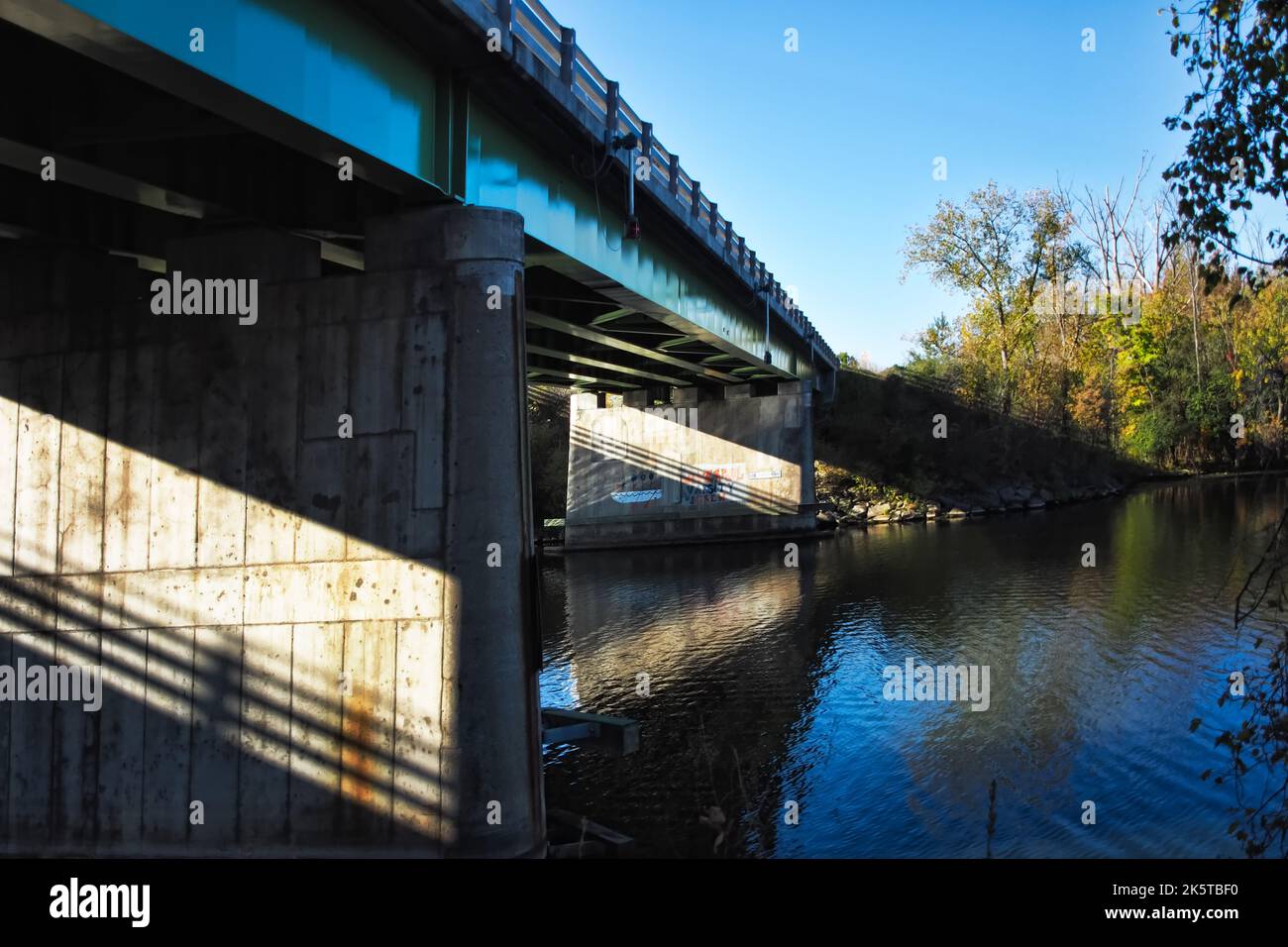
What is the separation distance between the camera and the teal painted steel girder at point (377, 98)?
24.8ft

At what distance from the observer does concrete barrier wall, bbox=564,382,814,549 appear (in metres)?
45.2

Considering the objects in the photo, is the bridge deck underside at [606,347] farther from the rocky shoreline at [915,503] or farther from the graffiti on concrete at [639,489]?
the rocky shoreline at [915,503]

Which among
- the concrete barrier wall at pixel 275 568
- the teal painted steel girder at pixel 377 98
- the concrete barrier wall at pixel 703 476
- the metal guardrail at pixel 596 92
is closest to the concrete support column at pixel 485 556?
the concrete barrier wall at pixel 275 568

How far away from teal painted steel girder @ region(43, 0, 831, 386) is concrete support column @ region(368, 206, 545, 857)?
1155mm

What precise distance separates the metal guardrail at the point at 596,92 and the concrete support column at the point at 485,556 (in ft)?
10.5

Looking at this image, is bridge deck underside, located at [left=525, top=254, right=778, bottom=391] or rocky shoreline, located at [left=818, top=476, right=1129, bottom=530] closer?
bridge deck underside, located at [left=525, top=254, right=778, bottom=391]

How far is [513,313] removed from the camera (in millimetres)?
10203

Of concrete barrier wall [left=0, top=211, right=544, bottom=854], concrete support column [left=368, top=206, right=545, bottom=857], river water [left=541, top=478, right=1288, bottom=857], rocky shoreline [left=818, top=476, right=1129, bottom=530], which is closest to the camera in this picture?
Answer: concrete support column [left=368, top=206, right=545, bottom=857]

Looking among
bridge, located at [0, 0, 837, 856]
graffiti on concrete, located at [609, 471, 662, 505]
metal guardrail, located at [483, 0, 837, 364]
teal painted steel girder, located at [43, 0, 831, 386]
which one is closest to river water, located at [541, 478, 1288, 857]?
Answer: bridge, located at [0, 0, 837, 856]

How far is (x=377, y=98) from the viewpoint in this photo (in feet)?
32.7

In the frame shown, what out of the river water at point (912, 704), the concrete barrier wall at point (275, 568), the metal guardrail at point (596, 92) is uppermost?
the metal guardrail at point (596, 92)

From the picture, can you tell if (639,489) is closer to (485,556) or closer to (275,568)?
(275,568)

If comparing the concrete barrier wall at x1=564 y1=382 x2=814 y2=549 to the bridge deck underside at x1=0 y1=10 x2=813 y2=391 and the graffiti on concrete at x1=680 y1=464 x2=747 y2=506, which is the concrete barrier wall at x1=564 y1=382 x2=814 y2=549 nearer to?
the graffiti on concrete at x1=680 y1=464 x2=747 y2=506

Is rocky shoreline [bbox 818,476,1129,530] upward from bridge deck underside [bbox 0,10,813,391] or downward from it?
downward
